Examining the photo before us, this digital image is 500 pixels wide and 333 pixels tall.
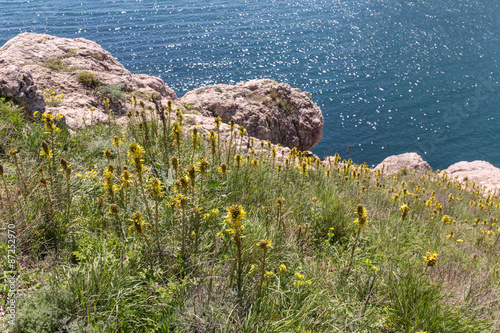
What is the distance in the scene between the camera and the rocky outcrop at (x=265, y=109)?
41.7 ft

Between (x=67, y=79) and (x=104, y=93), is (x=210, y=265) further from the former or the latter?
(x=67, y=79)

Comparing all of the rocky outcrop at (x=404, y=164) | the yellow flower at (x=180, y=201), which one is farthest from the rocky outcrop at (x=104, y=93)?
the rocky outcrop at (x=404, y=164)

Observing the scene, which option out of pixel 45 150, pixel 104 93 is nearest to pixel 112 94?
pixel 104 93

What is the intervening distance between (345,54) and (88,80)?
2676 cm

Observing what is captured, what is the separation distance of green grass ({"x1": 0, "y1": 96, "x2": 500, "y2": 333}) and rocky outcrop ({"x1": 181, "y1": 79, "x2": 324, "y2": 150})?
23.5 feet

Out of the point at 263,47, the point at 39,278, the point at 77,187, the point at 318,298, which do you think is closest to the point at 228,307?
the point at 318,298

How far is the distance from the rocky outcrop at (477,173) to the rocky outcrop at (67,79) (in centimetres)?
1480

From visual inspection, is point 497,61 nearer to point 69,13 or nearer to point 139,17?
point 139,17

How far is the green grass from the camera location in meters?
3.04

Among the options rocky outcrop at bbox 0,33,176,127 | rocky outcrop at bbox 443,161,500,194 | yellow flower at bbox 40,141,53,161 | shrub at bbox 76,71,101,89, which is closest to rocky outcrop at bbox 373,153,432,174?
rocky outcrop at bbox 443,161,500,194

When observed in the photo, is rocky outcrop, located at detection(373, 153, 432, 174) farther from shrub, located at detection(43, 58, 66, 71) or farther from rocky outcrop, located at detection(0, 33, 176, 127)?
shrub, located at detection(43, 58, 66, 71)

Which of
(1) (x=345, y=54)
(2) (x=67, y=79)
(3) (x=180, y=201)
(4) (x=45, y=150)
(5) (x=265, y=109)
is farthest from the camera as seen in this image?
(1) (x=345, y=54)

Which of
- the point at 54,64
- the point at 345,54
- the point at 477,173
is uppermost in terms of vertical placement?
the point at 345,54

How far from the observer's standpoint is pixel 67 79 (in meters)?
9.21
